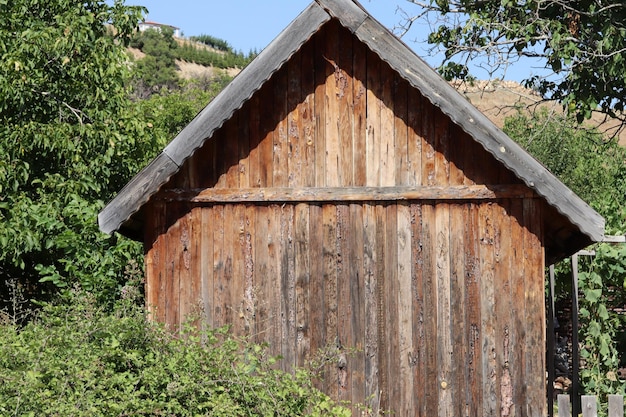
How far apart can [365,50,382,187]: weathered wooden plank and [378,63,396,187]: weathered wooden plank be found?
27mm

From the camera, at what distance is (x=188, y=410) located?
6.29m

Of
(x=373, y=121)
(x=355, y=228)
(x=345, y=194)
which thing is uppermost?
(x=373, y=121)

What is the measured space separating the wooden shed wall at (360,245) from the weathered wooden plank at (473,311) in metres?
0.01

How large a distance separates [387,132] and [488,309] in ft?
5.62

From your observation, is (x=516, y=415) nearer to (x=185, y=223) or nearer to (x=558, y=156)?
(x=185, y=223)

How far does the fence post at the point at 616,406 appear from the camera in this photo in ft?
22.8

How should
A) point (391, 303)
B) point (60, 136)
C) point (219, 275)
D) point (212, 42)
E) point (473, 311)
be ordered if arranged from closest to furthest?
point (473, 311) → point (391, 303) → point (219, 275) → point (60, 136) → point (212, 42)

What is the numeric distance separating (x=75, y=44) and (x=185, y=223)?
20.7 feet

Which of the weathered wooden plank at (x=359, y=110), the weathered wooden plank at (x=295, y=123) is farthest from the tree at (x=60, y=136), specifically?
the weathered wooden plank at (x=359, y=110)

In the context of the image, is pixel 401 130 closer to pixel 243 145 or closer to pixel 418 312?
pixel 243 145

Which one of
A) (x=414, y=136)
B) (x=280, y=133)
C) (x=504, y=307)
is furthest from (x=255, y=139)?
(x=504, y=307)

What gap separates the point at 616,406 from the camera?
6.98 m

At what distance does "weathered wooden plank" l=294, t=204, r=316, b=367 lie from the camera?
771cm

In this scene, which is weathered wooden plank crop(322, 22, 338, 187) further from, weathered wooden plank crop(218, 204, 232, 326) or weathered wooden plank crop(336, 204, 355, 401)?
weathered wooden plank crop(218, 204, 232, 326)
